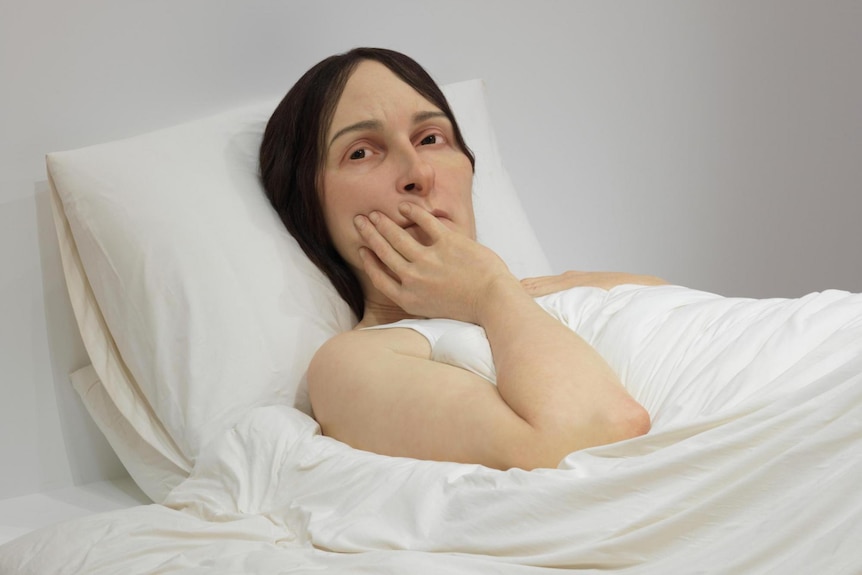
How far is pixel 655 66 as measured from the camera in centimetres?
251

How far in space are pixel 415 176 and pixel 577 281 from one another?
1.00 ft

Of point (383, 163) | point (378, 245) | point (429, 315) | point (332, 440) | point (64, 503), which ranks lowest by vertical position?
point (64, 503)

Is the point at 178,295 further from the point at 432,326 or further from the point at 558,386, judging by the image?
the point at 558,386

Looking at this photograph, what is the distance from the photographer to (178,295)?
4.96ft

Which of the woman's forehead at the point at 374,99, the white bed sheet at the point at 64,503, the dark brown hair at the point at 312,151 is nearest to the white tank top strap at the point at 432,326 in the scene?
the dark brown hair at the point at 312,151

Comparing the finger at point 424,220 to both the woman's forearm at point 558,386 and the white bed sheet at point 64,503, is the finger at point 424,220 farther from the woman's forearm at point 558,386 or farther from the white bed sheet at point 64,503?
the white bed sheet at point 64,503

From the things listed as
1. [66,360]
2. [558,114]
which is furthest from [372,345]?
[558,114]

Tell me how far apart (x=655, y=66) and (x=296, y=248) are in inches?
49.0

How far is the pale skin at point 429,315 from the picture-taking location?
114 centimetres

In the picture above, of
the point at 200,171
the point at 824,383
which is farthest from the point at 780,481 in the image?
the point at 200,171

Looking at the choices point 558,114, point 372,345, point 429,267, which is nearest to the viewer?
point 372,345

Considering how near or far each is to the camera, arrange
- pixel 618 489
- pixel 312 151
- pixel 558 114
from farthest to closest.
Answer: pixel 558 114 < pixel 312 151 < pixel 618 489

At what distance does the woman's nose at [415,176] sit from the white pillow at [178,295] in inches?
8.3

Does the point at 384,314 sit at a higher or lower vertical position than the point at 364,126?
lower
